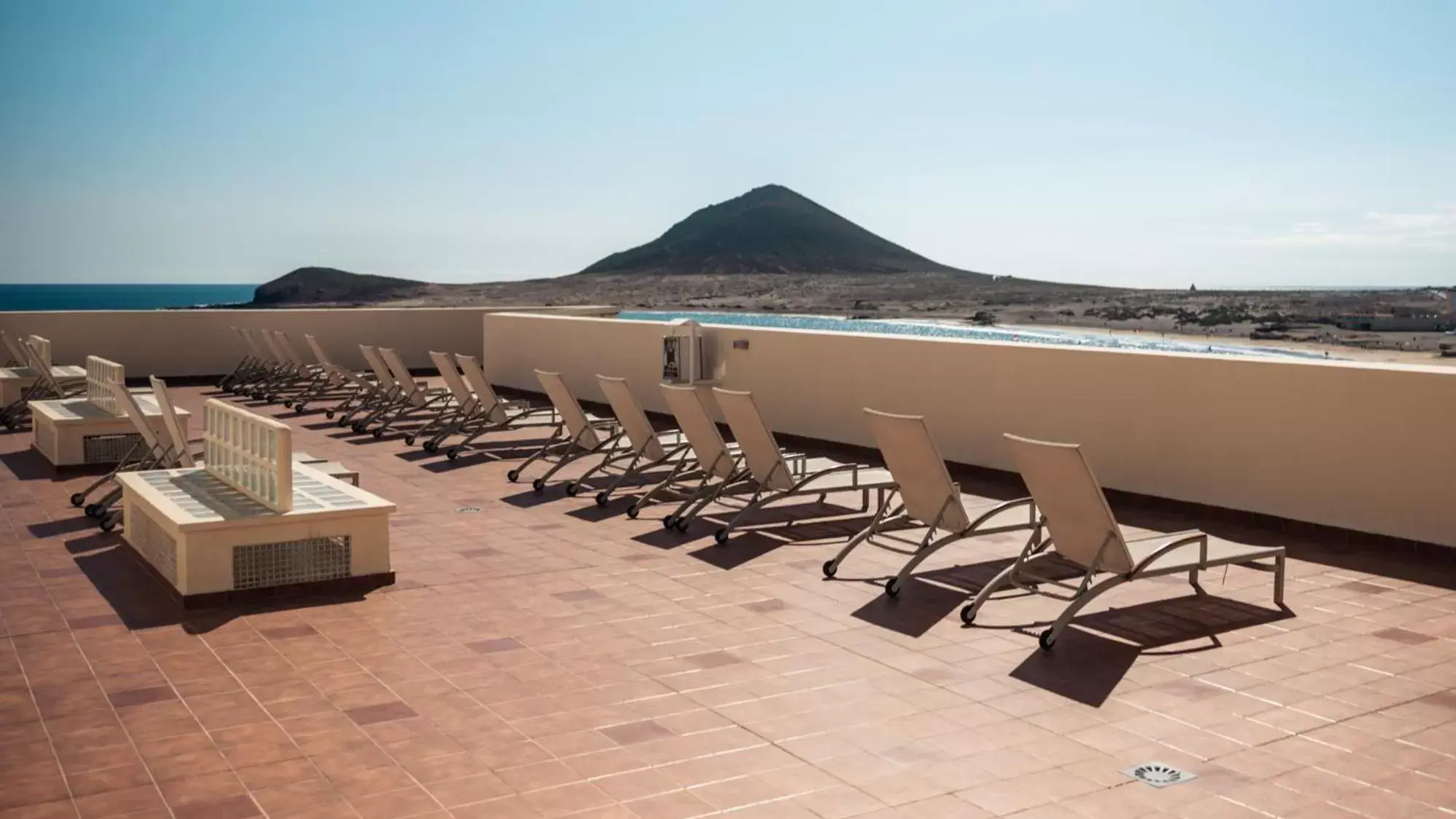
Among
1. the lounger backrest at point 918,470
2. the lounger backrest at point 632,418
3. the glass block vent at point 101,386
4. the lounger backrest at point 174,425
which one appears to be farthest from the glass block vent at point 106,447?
the lounger backrest at point 918,470

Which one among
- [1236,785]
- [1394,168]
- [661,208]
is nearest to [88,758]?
[1236,785]

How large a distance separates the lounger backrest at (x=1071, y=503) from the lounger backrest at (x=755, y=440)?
2.10 meters

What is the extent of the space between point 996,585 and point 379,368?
903cm

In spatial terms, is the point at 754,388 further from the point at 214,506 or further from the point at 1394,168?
the point at 1394,168

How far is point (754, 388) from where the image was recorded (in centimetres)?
1229

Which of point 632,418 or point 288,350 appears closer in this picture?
point 632,418

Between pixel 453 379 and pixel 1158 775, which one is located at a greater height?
pixel 453 379

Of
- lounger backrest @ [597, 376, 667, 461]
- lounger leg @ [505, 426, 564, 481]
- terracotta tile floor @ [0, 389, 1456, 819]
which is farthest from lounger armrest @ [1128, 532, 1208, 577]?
lounger leg @ [505, 426, 564, 481]

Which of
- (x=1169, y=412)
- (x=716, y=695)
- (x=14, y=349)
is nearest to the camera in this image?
(x=716, y=695)

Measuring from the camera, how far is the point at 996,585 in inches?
221

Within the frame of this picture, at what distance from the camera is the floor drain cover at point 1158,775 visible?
12.4 ft

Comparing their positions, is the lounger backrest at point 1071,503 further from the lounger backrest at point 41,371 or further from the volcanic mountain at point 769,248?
the volcanic mountain at point 769,248

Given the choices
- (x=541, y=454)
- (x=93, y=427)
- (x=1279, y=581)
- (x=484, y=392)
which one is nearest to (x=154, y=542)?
(x=541, y=454)

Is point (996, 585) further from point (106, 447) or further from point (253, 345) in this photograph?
point (253, 345)
